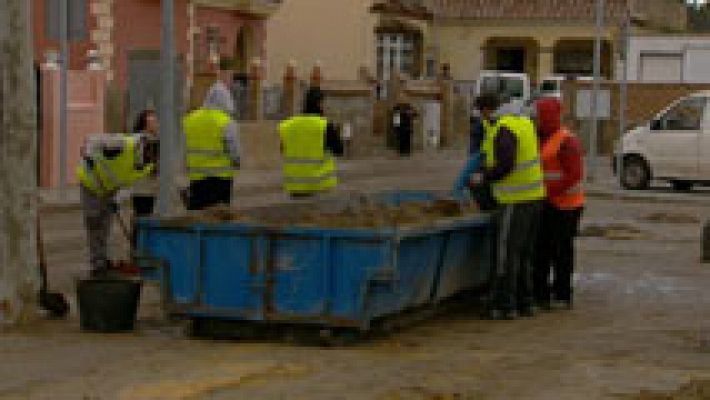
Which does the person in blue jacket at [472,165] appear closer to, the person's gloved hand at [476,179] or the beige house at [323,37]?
the person's gloved hand at [476,179]

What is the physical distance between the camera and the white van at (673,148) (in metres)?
29.6

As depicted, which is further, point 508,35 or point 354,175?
point 508,35

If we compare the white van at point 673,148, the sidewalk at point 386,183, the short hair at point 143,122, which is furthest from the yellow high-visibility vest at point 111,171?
the white van at point 673,148

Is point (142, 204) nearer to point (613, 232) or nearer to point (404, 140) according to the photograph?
point (613, 232)

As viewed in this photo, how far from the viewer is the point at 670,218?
2436cm

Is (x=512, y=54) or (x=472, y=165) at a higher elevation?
(x=512, y=54)

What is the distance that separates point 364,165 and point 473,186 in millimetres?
26911

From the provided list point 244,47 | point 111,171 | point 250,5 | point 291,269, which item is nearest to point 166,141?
point 111,171

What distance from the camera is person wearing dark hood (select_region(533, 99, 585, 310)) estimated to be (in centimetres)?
1388

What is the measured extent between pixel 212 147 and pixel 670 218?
11.1 metres

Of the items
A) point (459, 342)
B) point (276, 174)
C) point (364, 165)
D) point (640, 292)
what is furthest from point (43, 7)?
point (459, 342)

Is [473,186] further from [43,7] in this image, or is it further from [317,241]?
[43,7]

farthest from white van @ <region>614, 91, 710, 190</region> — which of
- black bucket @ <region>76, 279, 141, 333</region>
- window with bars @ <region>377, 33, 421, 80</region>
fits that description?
window with bars @ <region>377, 33, 421, 80</region>

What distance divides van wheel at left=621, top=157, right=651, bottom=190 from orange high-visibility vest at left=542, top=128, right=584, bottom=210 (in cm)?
1718
